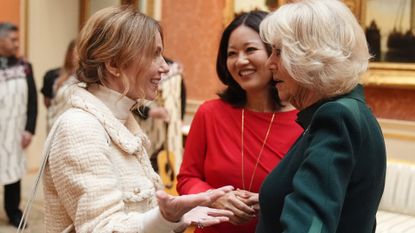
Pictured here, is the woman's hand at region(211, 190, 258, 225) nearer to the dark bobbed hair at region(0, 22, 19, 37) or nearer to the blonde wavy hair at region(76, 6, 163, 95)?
the blonde wavy hair at region(76, 6, 163, 95)

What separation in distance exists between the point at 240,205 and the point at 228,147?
31cm

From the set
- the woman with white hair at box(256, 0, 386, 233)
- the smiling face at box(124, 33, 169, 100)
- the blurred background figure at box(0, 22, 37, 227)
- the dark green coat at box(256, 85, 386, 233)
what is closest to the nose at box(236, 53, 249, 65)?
the smiling face at box(124, 33, 169, 100)

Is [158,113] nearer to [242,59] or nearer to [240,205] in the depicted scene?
[242,59]

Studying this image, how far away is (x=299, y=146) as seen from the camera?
1244 mm

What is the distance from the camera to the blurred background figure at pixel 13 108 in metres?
4.46

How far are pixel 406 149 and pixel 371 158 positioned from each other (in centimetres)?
334

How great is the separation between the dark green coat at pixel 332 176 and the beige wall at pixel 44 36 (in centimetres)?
619

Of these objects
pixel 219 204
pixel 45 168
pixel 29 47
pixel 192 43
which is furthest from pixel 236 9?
pixel 45 168

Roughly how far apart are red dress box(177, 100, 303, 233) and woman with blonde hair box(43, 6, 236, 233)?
0.36 metres

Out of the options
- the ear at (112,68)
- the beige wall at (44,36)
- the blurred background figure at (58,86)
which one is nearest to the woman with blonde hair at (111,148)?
the ear at (112,68)

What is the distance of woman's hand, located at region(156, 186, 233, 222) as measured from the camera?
1.24 m

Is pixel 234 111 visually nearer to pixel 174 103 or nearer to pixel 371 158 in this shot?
pixel 371 158

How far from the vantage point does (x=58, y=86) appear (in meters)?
4.69

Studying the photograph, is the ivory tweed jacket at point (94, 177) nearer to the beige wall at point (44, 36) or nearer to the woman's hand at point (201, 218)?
the woman's hand at point (201, 218)
